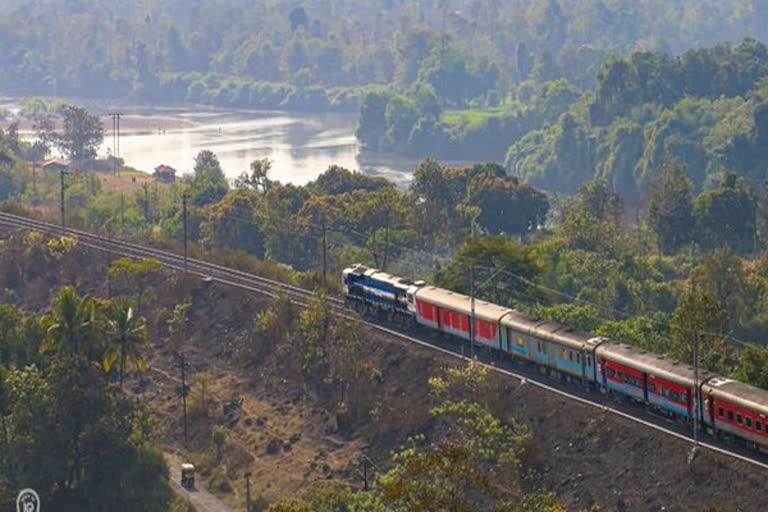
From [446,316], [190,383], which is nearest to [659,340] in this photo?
[446,316]

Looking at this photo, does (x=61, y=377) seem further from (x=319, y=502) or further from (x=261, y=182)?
(x=261, y=182)

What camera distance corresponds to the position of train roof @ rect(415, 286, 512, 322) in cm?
7764

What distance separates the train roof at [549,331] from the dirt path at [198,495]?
17774 mm

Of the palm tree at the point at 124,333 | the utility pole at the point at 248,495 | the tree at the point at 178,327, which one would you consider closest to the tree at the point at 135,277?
the tree at the point at 178,327

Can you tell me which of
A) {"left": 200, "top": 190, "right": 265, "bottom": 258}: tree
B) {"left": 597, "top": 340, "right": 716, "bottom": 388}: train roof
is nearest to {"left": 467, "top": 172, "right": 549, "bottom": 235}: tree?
{"left": 200, "top": 190, "right": 265, "bottom": 258}: tree

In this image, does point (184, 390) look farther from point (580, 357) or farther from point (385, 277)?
point (580, 357)

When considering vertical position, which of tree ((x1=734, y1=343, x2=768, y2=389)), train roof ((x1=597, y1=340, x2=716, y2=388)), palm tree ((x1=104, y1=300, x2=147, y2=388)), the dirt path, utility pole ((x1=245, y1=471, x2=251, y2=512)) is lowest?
the dirt path

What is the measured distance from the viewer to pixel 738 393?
6109cm

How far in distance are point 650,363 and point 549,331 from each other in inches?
312

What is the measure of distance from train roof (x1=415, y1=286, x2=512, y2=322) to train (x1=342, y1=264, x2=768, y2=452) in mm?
54

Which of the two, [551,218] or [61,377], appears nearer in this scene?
[61,377]

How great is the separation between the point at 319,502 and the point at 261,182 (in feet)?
→ 273

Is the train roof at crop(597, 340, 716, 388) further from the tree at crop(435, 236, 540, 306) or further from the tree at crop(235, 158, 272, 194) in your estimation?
the tree at crop(235, 158, 272, 194)

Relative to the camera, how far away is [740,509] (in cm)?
5888
